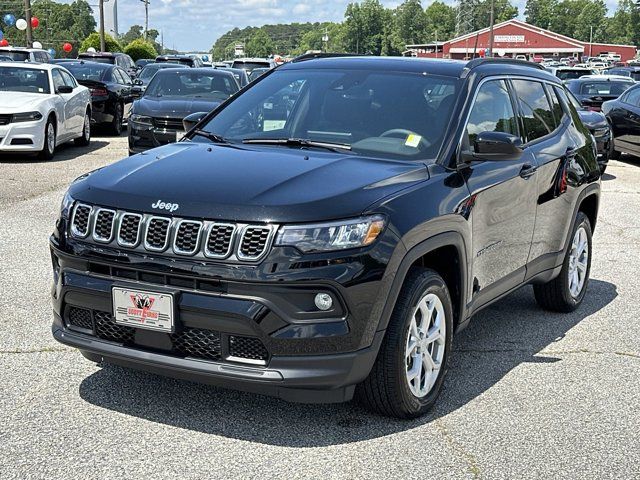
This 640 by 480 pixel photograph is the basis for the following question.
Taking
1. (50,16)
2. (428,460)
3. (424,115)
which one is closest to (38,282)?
(424,115)

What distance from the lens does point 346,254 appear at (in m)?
4.17

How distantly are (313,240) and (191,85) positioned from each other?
12.2m

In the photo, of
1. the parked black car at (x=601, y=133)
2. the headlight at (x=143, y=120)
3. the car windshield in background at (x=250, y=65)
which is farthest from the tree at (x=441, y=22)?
the headlight at (x=143, y=120)

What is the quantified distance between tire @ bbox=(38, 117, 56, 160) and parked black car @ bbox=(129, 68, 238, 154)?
1.75 m

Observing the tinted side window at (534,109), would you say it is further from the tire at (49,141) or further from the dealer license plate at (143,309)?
the tire at (49,141)

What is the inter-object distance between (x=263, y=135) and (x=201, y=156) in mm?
636

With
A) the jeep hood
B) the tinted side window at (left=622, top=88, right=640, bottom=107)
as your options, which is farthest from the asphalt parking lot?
the tinted side window at (left=622, top=88, right=640, bottom=107)

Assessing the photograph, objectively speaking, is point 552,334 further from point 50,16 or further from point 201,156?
point 50,16

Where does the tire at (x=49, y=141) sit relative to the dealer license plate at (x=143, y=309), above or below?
below

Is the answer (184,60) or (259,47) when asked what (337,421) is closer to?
(184,60)

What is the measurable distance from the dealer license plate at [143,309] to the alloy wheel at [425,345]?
1130 millimetres

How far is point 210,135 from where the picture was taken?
18.7 feet

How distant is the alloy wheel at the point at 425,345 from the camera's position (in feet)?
15.3

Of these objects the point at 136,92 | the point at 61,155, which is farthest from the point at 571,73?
the point at 61,155
